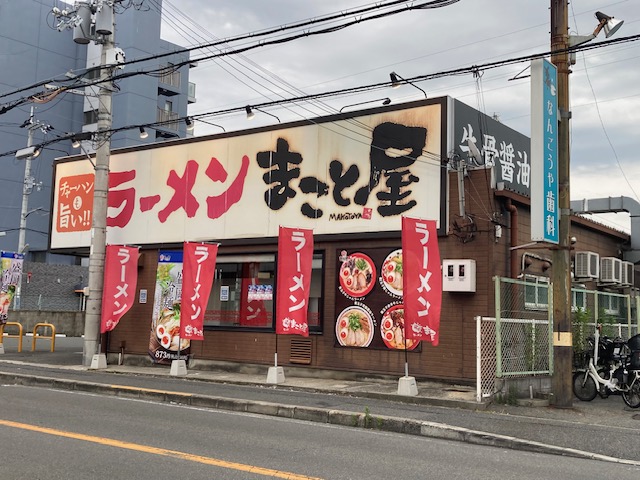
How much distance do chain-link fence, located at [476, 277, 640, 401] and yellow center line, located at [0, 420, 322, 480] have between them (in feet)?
19.6

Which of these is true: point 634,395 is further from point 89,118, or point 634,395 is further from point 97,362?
point 89,118

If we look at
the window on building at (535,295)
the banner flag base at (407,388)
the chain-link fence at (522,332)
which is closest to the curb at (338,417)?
the banner flag base at (407,388)

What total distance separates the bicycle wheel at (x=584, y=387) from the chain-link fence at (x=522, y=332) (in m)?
0.52

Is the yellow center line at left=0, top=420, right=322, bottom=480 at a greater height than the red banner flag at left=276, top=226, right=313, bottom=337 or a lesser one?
lesser

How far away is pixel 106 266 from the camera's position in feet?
57.6

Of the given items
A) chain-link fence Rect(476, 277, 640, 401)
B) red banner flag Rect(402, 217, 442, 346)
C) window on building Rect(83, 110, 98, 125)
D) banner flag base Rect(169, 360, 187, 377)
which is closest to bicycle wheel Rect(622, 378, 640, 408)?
chain-link fence Rect(476, 277, 640, 401)

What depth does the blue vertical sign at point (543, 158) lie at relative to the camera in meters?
11.5

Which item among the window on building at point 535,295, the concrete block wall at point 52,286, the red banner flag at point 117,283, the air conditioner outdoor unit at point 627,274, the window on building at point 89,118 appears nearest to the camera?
the window on building at point 535,295

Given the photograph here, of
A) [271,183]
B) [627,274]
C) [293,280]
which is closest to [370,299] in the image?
[293,280]

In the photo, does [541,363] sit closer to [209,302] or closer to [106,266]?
[209,302]

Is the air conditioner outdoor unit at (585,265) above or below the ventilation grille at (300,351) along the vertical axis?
above

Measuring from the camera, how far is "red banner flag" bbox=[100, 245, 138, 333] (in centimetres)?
1748

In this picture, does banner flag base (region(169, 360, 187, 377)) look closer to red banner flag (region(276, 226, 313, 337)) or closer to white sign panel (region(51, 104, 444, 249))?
red banner flag (region(276, 226, 313, 337))

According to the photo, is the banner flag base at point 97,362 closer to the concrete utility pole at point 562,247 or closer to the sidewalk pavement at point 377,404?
the sidewalk pavement at point 377,404
